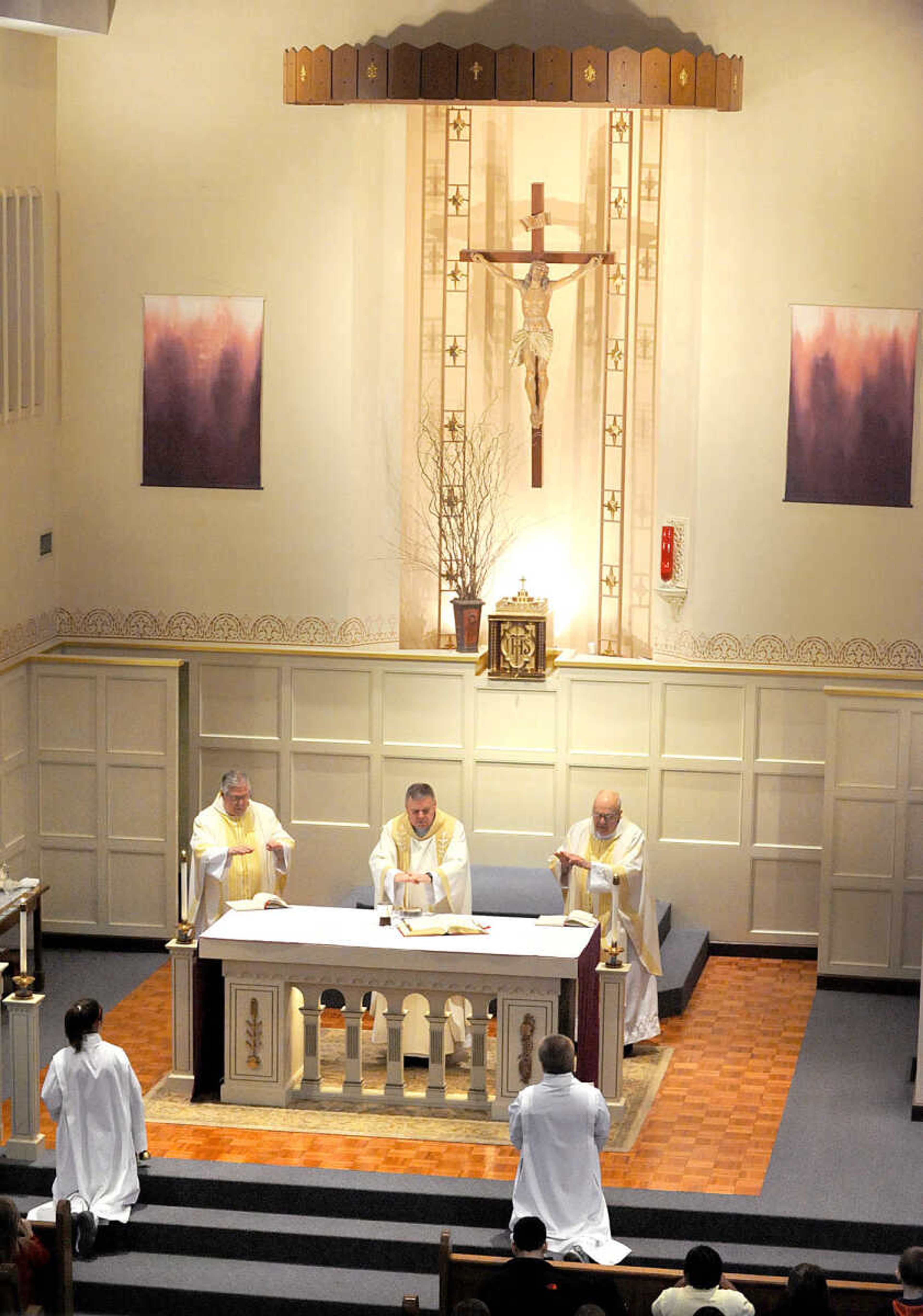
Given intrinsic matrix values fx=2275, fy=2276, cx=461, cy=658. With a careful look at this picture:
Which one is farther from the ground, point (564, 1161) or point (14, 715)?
point (14, 715)

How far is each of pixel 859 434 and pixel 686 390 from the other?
1.22m

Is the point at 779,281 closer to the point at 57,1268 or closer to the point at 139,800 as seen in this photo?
the point at 139,800

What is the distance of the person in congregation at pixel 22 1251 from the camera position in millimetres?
9727

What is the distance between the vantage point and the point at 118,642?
642 inches

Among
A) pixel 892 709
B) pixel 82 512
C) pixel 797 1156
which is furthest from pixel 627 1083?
pixel 82 512

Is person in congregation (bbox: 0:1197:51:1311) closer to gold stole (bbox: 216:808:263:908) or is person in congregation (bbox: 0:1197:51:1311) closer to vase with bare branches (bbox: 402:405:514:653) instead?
gold stole (bbox: 216:808:263:908)

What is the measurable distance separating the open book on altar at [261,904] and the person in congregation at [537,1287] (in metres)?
4.01

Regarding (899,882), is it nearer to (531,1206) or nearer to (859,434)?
(859,434)

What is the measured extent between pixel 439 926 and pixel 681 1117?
177 centimetres

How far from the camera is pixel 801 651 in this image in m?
15.8

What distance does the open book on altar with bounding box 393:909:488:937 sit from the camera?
12852 mm

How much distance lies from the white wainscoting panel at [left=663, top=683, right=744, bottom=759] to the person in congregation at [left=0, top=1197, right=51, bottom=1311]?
22.4ft

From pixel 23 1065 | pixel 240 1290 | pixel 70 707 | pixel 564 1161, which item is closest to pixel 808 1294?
pixel 564 1161

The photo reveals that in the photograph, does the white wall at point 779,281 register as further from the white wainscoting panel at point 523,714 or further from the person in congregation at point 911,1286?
the person in congregation at point 911,1286
